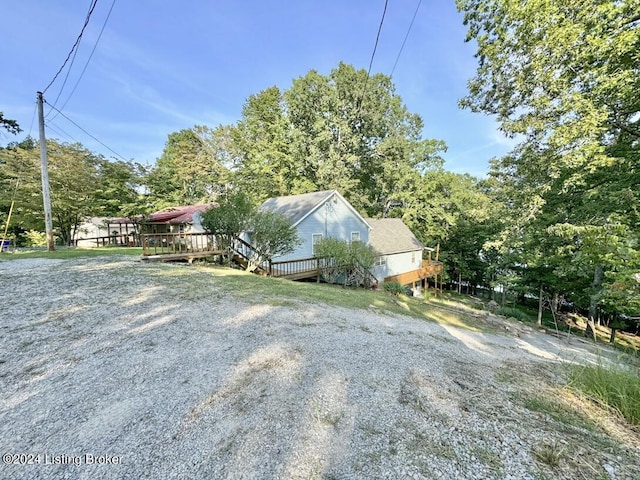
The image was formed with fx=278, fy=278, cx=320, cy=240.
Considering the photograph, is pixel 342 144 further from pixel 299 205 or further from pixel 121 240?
pixel 121 240

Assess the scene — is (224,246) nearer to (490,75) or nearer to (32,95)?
(32,95)

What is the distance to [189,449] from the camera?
2176 mm

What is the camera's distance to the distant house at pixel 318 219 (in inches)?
614

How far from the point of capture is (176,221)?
22.0 m

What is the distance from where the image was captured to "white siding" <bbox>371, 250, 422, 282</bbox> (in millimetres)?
19583

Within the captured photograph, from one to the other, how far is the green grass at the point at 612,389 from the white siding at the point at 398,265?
15419 millimetres

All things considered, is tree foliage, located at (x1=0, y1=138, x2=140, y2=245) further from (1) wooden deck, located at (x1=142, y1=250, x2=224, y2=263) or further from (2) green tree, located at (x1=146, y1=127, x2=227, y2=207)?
(1) wooden deck, located at (x1=142, y1=250, x2=224, y2=263)

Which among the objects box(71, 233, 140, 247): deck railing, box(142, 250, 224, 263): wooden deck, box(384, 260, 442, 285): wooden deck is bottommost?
box(384, 260, 442, 285): wooden deck

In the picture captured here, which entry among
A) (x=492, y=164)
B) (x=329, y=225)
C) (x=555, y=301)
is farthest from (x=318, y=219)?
(x=555, y=301)

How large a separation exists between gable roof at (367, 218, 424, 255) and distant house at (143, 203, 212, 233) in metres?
13.0

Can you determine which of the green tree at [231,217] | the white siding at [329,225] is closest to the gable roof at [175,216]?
the white siding at [329,225]

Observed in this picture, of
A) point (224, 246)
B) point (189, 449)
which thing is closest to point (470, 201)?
point (224, 246)

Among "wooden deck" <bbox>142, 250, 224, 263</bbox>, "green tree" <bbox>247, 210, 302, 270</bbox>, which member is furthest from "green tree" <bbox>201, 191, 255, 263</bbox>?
"wooden deck" <bbox>142, 250, 224, 263</bbox>

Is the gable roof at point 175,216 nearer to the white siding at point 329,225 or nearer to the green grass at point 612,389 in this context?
the white siding at point 329,225
